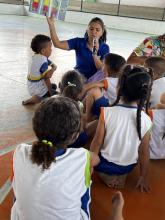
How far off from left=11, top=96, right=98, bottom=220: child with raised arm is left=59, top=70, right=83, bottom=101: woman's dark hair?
1065 millimetres

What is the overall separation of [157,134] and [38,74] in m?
1.65

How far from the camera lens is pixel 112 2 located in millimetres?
18453

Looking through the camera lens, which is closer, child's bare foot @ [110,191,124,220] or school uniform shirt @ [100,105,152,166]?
child's bare foot @ [110,191,124,220]

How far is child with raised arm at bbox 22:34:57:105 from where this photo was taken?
349 centimetres

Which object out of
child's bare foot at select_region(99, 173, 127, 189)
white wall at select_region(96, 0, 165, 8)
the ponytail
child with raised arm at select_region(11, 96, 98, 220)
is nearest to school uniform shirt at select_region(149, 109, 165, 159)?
child's bare foot at select_region(99, 173, 127, 189)

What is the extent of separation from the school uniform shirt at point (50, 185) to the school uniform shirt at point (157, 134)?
109cm

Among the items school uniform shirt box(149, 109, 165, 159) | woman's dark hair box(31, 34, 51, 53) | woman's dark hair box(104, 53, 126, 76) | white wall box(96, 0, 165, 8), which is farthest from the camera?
white wall box(96, 0, 165, 8)

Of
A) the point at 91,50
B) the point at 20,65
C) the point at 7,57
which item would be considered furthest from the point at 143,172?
the point at 7,57

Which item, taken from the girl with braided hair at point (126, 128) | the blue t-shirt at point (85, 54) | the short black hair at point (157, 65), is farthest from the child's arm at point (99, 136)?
the blue t-shirt at point (85, 54)

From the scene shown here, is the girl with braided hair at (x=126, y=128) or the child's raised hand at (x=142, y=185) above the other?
the girl with braided hair at (x=126, y=128)

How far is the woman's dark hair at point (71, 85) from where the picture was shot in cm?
242

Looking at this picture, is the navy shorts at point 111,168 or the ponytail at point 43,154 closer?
the ponytail at point 43,154

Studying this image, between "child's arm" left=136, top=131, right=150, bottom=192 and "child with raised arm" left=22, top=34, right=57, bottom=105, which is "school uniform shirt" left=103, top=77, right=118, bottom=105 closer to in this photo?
"child's arm" left=136, top=131, right=150, bottom=192

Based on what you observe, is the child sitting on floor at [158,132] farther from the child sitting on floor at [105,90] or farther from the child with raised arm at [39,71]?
the child with raised arm at [39,71]
